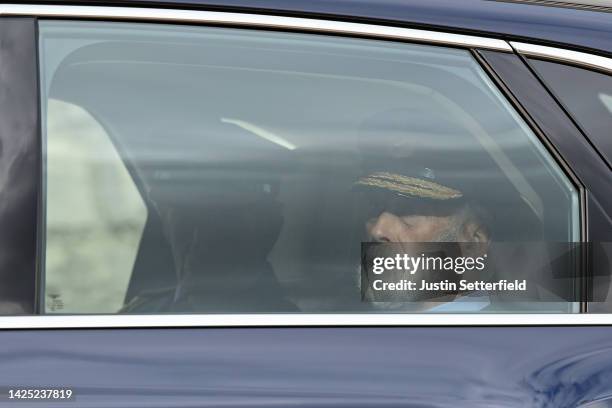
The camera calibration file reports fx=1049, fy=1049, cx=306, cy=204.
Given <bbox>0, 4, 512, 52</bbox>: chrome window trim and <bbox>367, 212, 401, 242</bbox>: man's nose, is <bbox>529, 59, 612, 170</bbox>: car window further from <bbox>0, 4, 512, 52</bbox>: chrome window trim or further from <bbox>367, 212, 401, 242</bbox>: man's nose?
<bbox>367, 212, 401, 242</bbox>: man's nose

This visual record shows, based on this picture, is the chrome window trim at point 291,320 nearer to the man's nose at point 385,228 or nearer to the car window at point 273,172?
the car window at point 273,172

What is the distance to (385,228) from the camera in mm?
2070

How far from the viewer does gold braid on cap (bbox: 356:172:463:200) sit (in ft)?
6.83

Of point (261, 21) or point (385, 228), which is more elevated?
point (261, 21)

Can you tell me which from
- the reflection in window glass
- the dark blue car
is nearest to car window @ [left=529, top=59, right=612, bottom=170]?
the dark blue car

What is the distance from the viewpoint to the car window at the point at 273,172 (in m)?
2.04

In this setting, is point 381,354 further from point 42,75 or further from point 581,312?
point 42,75

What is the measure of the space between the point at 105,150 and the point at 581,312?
3.24ft

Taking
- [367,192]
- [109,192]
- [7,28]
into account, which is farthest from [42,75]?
[367,192]

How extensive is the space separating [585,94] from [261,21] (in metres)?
0.66

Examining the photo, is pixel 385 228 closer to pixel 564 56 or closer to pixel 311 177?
pixel 311 177

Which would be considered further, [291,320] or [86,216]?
[86,216]

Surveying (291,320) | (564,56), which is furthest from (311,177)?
(564,56)

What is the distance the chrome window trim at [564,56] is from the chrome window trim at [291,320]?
1.66 feet
